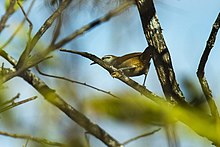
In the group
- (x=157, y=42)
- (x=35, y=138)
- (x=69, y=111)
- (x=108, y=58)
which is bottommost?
(x=35, y=138)

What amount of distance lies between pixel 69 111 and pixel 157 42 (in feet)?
2.51

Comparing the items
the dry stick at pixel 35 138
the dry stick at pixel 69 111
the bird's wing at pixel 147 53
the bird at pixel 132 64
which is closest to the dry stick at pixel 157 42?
the bird's wing at pixel 147 53

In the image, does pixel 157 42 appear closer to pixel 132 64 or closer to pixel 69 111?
pixel 132 64

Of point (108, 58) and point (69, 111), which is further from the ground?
point (108, 58)

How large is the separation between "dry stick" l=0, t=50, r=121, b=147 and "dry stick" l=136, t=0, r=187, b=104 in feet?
1.43

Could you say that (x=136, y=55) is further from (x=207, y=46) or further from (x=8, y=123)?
(x=8, y=123)

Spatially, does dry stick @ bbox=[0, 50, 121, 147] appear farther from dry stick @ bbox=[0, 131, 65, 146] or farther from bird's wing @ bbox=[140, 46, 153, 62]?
bird's wing @ bbox=[140, 46, 153, 62]

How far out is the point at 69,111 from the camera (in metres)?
0.76

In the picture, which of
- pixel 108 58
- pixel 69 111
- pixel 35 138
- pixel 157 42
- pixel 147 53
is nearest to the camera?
pixel 35 138

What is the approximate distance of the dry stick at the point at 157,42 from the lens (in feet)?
4.59

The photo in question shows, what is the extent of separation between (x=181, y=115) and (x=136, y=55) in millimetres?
1564

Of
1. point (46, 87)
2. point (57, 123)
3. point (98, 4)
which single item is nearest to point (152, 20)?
point (46, 87)

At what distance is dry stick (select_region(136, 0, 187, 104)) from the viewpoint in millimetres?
1400

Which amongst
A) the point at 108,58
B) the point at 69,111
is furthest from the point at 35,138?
the point at 108,58
